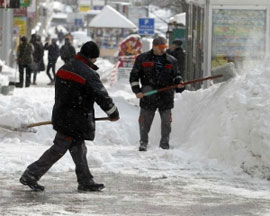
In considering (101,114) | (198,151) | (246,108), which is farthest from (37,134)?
(246,108)

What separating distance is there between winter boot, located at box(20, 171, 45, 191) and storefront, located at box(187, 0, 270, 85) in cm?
854

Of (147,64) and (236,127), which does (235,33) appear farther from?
(236,127)

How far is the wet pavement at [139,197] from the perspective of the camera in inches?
331

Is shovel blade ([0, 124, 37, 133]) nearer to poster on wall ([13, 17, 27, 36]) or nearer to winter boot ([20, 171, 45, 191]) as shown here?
winter boot ([20, 171, 45, 191])

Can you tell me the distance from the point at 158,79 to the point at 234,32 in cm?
511

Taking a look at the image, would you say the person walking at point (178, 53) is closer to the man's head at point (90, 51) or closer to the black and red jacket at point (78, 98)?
the man's head at point (90, 51)

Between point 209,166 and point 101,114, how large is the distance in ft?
17.0

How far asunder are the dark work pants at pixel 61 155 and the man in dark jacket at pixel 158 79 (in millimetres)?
3249

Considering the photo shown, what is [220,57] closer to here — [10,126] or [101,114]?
[101,114]

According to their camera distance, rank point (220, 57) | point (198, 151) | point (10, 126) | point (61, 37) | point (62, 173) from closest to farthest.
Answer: point (62, 173)
point (198, 151)
point (10, 126)
point (220, 57)
point (61, 37)

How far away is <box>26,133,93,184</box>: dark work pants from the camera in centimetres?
938

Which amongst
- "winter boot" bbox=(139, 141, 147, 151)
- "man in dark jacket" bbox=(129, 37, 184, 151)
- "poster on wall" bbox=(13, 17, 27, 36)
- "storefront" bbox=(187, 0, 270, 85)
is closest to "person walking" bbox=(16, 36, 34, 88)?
"storefront" bbox=(187, 0, 270, 85)

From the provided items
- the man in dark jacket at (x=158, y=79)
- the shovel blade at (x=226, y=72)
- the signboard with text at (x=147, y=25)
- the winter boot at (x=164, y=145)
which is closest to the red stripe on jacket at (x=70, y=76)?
the man in dark jacket at (x=158, y=79)

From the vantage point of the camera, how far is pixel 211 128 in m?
12.0
